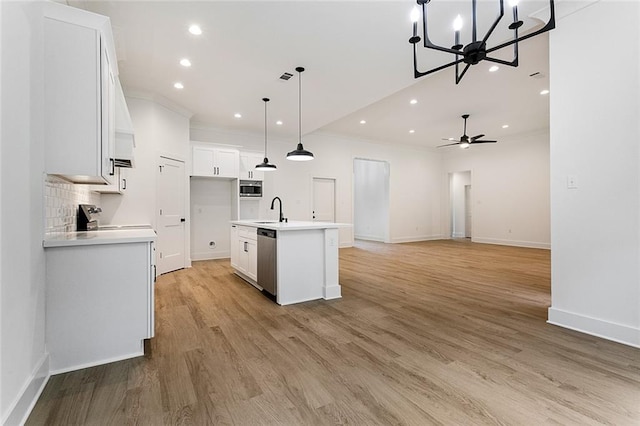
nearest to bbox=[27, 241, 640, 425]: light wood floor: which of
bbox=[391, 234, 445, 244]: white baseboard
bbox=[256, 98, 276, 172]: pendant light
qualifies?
bbox=[256, 98, 276, 172]: pendant light

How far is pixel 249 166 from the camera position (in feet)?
21.6

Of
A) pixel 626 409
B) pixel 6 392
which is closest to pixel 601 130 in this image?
pixel 626 409

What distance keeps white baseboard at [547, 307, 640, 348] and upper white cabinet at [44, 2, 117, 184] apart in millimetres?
4031

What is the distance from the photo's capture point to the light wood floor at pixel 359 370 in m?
1.56

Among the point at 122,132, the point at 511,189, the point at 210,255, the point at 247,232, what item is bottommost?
the point at 210,255

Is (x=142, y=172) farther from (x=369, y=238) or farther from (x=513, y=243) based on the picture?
(x=513, y=243)

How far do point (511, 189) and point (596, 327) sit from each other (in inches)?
285

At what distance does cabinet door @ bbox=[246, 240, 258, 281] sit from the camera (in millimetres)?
4016

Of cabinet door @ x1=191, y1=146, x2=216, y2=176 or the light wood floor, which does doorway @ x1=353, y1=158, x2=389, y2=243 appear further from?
the light wood floor

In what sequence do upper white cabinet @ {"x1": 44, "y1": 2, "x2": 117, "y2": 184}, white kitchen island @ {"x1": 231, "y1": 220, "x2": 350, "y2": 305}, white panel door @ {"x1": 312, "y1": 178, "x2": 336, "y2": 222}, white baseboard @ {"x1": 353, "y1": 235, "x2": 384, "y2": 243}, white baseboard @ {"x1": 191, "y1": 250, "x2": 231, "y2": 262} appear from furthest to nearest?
1. white baseboard @ {"x1": 353, "y1": 235, "x2": 384, "y2": 243}
2. white panel door @ {"x1": 312, "y1": 178, "x2": 336, "y2": 222}
3. white baseboard @ {"x1": 191, "y1": 250, "x2": 231, "y2": 262}
4. white kitchen island @ {"x1": 231, "y1": 220, "x2": 350, "y2": 305}
5. upper white cabinet @ {"x1": 44, "y1": 2, "x2": 117, "y2": 184}

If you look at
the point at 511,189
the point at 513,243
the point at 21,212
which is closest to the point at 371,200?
the point at 511,189

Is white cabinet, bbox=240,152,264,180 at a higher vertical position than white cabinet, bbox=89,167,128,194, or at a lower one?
higher

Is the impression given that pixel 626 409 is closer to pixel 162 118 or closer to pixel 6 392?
pixel 6 392

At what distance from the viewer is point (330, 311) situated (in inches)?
125
